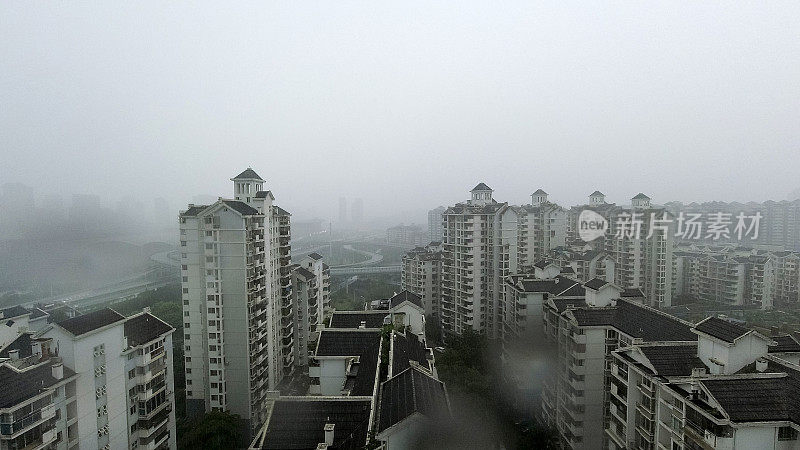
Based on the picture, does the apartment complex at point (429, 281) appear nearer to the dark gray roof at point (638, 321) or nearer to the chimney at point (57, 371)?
the dark gray roof at point (638, 321)

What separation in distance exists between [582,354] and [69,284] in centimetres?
1256

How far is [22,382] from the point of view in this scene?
4012 mm

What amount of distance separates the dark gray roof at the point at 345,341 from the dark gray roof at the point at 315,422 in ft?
6.56

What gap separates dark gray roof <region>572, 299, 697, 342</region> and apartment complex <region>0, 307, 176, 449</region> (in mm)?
5814

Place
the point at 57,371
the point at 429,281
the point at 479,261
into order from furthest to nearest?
the point at 429,281 → the point at 479,261 → the point at 57,371

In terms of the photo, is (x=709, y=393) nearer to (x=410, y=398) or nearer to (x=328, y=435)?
(x=410, y=398)

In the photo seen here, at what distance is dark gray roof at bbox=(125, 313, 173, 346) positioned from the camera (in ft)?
18.0

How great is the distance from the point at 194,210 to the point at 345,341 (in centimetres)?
352

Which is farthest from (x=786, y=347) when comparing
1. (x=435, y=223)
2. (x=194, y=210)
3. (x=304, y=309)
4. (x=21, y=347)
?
(x=435, y=223)

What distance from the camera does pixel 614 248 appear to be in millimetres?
14883

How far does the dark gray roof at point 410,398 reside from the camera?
392 cm

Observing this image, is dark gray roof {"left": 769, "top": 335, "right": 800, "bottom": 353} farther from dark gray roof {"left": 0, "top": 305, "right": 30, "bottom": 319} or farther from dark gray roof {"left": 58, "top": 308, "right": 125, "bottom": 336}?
dark gray roof {"left": 0, "top": 305, "right": 30, "bottom": 319}

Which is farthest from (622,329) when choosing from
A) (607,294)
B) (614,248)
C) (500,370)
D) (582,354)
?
(614,248)

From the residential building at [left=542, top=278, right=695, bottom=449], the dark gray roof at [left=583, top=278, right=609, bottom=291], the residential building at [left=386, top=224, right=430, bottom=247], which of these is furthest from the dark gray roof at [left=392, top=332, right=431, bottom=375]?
the residential building at [left=386, top=224, right=430, bottom=247]
